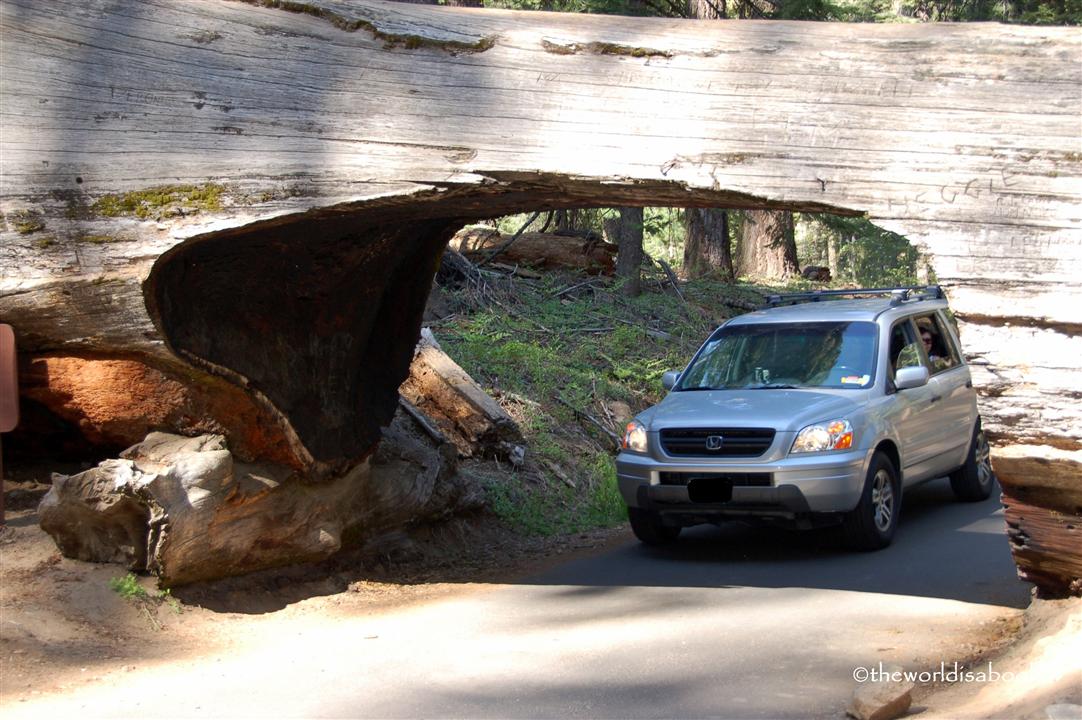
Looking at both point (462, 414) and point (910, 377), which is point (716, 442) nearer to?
point (910, 377)

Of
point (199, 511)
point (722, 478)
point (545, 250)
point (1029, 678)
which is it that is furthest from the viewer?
point (545, 250)

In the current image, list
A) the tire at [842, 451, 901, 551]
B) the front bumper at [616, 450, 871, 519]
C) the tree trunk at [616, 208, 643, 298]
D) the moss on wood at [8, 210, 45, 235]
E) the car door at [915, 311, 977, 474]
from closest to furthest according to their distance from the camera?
the moss on wood at [8, 210, 45, 235], the front bumper at [616, 450, 871, 519], the tire at [842, 451, 901, 551], the car door at [915, 311, 977, 474], the tree trunk at [616, 208, 643, 298]

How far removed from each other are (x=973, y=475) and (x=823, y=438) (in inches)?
132

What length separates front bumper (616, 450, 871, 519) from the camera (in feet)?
28.1

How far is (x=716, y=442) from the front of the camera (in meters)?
8.91

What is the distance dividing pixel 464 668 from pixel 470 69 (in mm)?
3478

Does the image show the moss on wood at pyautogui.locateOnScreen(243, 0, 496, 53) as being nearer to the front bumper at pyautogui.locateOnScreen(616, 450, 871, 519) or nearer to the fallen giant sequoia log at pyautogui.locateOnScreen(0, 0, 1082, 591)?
the fallen giant sequoia log at pyautogui.locateOnScreen(0, 0, 1082, 591)

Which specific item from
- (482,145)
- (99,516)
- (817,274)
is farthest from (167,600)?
(817,274)

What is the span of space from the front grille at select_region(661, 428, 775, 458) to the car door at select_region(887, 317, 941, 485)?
56.3 inches

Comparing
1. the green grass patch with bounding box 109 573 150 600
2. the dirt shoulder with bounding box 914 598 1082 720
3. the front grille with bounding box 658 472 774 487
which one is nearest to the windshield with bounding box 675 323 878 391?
the front grille with bounding box 658 472 774 487

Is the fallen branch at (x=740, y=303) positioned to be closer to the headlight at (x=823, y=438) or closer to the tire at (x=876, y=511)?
the tire at (x=876, y=511)

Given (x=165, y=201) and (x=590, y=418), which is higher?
(x=165, y=201)

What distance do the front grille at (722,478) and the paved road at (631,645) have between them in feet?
2.18

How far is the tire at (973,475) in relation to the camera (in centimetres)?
1118
